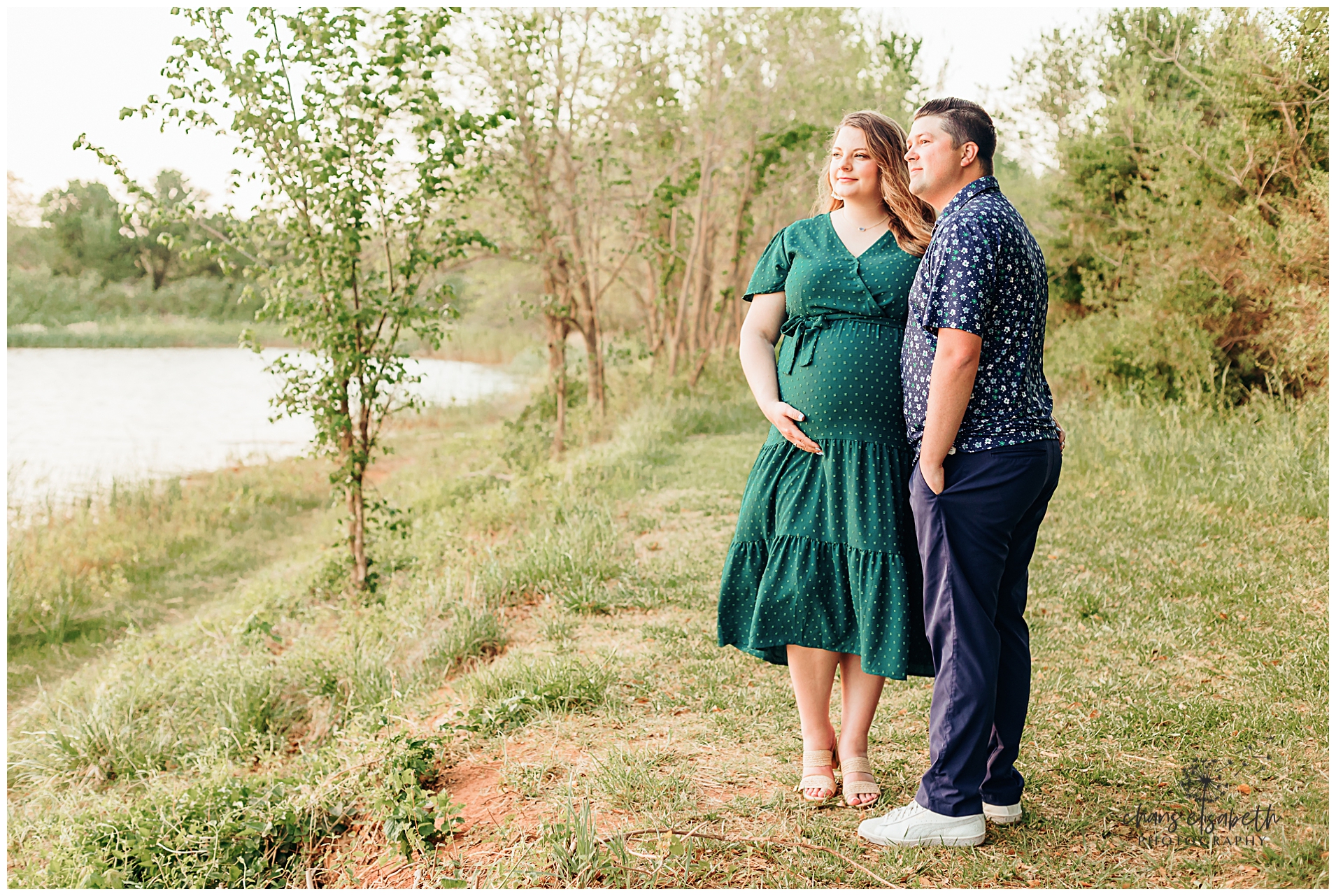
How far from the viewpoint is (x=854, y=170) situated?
2740mm

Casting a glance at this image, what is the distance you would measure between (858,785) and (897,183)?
1696 millimetres

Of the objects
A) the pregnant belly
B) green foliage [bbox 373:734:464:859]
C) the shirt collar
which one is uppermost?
the shirt collar

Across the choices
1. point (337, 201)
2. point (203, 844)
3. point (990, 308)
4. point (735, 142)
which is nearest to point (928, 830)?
point (990, 308)

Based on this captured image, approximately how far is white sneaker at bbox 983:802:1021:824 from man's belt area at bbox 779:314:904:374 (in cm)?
131

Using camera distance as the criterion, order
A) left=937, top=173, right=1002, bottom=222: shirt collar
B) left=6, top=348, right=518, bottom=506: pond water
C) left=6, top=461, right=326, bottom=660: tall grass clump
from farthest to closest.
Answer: left=6, top=348, right=518, bottom=506: pond water, left=6, top=461, right=326, bottom=660: tall grass clump, left=937, top=173, right=1002, bottom=222: shirt collar

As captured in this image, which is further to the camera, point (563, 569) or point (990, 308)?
point (563, 569)

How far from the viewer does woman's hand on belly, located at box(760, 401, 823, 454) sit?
2.77 metres

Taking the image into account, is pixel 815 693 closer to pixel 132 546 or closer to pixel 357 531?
pixel 357 531

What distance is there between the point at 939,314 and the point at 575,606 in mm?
3117

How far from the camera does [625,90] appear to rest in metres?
11.4

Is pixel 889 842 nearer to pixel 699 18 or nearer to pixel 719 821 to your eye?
pixel 719 821

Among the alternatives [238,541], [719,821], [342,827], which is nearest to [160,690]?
[342,827]

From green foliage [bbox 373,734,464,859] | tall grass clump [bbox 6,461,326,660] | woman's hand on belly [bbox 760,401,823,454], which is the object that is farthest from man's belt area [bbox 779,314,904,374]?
tall grass clump [bbox 6,461,326,660]

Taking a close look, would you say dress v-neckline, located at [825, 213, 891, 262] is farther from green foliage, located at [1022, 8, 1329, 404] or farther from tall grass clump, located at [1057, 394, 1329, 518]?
green foliage, located at [1022, 8, 1329, 404]
